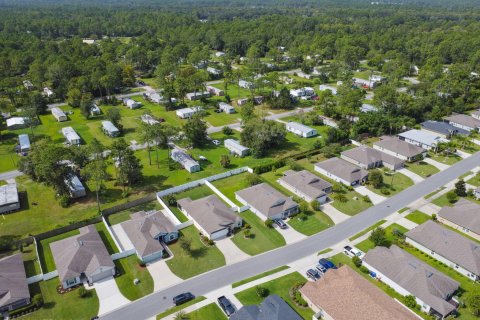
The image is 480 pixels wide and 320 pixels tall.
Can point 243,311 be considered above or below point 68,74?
below

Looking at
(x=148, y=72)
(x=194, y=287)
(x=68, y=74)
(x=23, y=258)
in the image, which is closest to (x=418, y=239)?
(x=194, y=287)

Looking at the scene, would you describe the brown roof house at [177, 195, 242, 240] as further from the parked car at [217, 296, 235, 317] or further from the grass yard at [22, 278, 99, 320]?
the grass yard at [22, 278, 99, 320]

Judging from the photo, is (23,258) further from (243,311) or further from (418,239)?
(418,239)

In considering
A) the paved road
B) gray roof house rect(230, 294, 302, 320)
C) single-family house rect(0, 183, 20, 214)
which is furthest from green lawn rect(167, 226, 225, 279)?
single-family house rect(0, 183, 20, 214)

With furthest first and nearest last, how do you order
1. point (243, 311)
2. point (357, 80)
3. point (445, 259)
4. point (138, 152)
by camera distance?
point (357, 80), point (138, 152), point (445, 259), point (243, 311)

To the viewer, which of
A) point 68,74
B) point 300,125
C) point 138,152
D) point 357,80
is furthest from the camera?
point 357,80
